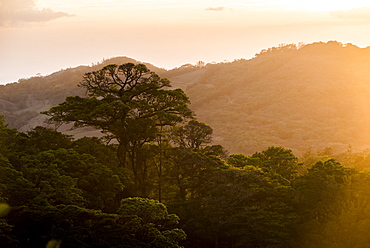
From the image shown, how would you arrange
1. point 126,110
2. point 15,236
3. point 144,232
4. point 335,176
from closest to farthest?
point 15,236 → point 144,232 → point 335,176 → point 126,110

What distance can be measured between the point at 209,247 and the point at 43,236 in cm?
1575

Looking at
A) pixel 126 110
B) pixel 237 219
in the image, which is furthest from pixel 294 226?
pixel 126 110

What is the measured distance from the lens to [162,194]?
51.0 metres

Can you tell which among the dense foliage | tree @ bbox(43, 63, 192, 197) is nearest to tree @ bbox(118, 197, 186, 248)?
the dense foliage

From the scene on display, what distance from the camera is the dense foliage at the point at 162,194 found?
34.2 m

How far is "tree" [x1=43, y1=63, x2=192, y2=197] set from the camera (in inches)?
1919

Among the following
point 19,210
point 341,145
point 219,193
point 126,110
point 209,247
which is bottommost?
point 341,145

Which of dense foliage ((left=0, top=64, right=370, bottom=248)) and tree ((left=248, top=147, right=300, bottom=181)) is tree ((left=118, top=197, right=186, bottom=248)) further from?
tree ((left=248, top=147, right=300, bottom=181))

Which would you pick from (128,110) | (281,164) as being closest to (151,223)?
(128,110)

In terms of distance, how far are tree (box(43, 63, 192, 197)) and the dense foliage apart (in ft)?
0.59

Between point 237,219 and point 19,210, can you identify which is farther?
point 237,219

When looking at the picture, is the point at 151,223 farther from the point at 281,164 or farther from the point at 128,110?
the point at 281,164

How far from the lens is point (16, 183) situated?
37.3 meters

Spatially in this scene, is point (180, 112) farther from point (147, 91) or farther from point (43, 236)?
point (43, 236)
